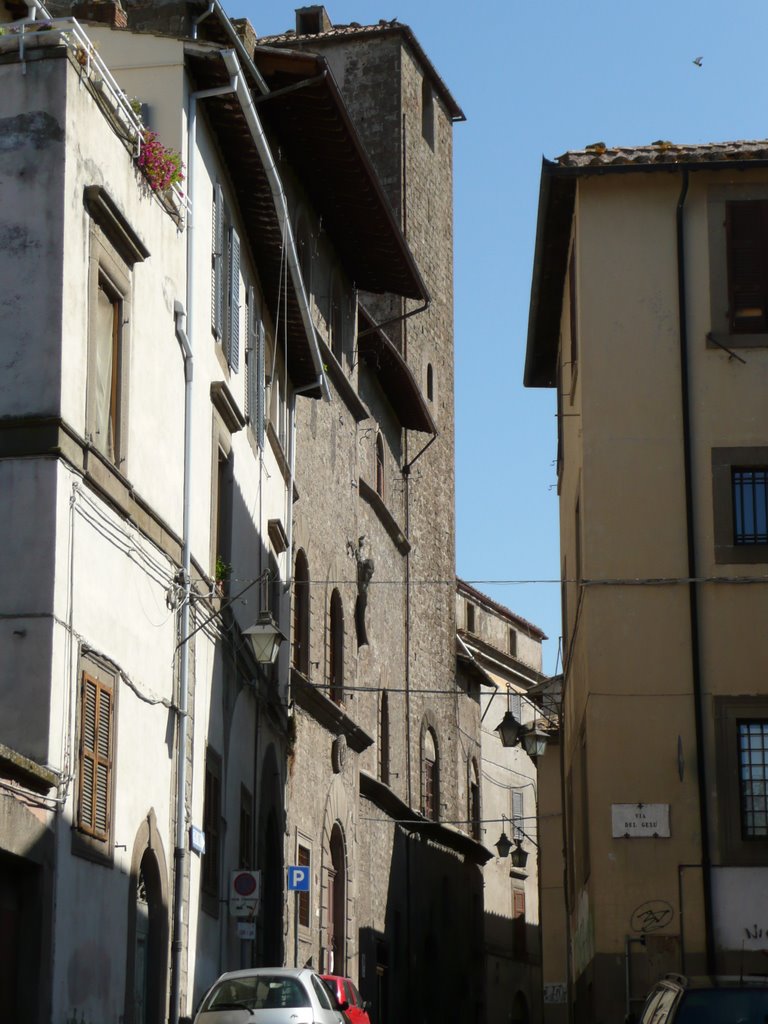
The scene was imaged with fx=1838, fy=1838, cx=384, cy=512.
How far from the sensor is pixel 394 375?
36344mm

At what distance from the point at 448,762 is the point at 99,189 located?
96.6ft

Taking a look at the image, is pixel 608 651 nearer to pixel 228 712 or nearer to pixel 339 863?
pixel 228 712

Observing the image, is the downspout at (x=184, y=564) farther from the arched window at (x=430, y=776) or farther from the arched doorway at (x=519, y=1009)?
the arched doorway at (x=519, y=1009)

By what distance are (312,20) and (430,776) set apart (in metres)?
18.2

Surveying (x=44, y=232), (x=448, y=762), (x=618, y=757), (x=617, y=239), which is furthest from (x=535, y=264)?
(x=448, y=762)

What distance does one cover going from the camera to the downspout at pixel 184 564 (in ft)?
56.4

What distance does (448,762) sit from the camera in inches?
1689

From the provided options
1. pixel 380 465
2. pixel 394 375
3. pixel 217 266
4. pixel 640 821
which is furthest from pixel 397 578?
pixel 640 821

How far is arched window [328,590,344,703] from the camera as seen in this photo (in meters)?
29.8

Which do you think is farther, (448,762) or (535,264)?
(448,762)

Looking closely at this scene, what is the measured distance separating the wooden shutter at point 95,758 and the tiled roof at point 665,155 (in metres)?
9.88

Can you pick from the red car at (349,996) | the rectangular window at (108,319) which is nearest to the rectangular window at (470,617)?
the red car at (349,996)

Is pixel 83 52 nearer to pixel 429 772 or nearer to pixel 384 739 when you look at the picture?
pixel 384 739

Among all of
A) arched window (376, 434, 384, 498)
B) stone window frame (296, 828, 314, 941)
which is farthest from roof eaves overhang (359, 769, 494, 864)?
arched window (376, 434, 384, 498)
